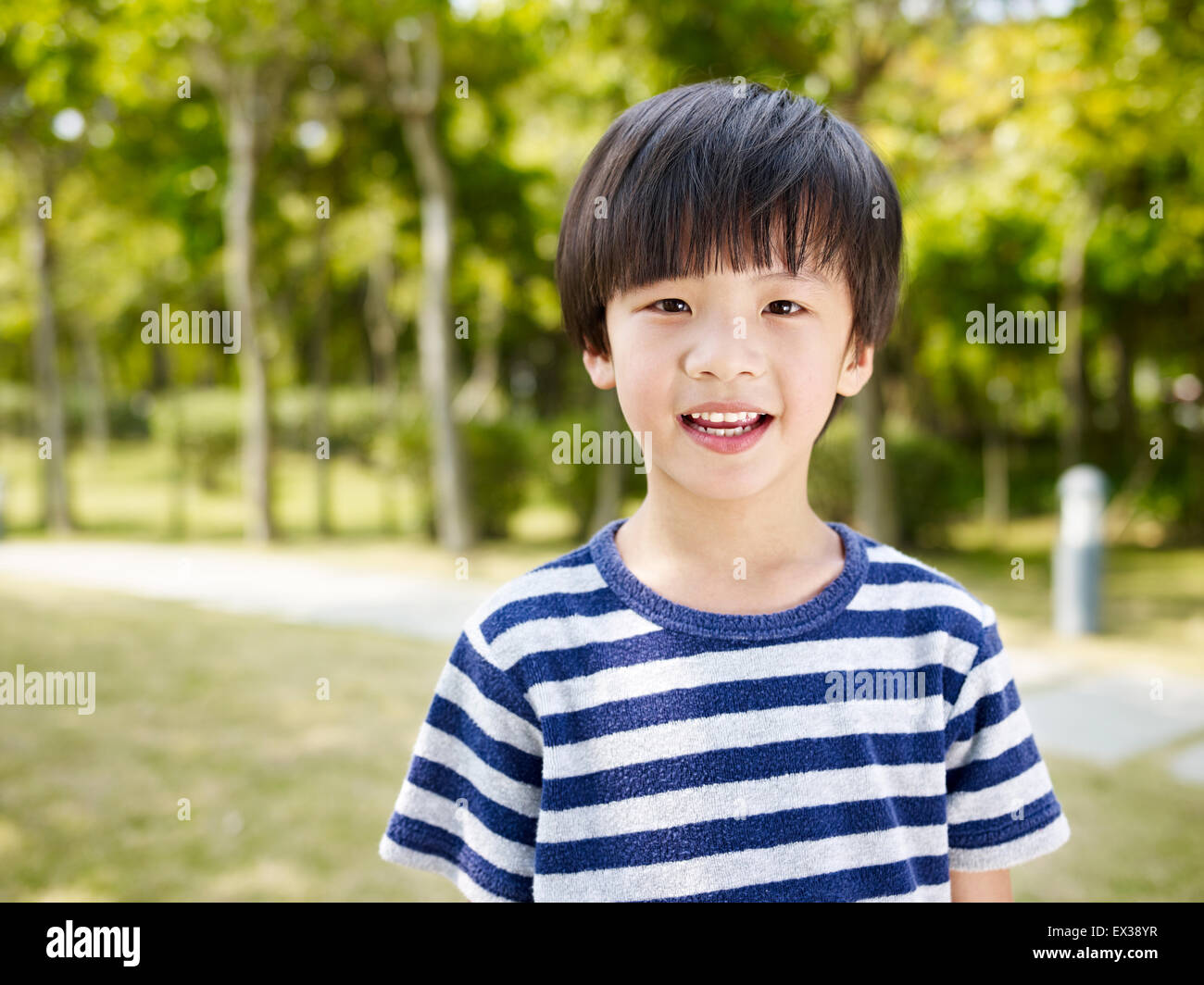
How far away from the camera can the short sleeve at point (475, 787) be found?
1308 mm

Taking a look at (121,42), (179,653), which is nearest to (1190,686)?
(179,653)

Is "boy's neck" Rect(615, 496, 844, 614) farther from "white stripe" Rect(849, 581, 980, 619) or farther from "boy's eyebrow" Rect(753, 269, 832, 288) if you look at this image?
"boy's eyebrow" Rect(753, 269, 832, 288)

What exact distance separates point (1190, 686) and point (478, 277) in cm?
995

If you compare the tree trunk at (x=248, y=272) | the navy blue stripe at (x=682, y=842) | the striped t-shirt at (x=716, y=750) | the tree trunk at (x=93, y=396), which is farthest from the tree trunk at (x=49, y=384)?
the tree trunk at (x=93, y=396)

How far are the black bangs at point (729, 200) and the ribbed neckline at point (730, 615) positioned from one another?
33 centimetres

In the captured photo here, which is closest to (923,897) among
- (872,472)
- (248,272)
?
(872,472)

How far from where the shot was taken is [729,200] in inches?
50.5

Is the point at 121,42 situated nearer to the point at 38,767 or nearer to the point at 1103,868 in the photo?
the point at 38,767

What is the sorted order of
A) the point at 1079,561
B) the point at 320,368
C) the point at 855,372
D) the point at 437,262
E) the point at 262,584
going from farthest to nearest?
the point at 320,368, the point at 437,262, the point at 262,584, the point at 1079,561, the point at 855,372

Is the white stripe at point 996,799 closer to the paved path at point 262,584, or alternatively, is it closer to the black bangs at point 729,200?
the black bangs at point 729,200

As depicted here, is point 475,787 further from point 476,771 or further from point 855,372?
point 855,372

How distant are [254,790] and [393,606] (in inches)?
137

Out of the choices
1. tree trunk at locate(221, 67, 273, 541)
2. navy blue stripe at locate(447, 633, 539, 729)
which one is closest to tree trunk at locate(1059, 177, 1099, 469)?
tree trunk at locate(221, 67, 273, 541)

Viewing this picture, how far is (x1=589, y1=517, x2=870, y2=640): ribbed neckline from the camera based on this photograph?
4.33 ft
